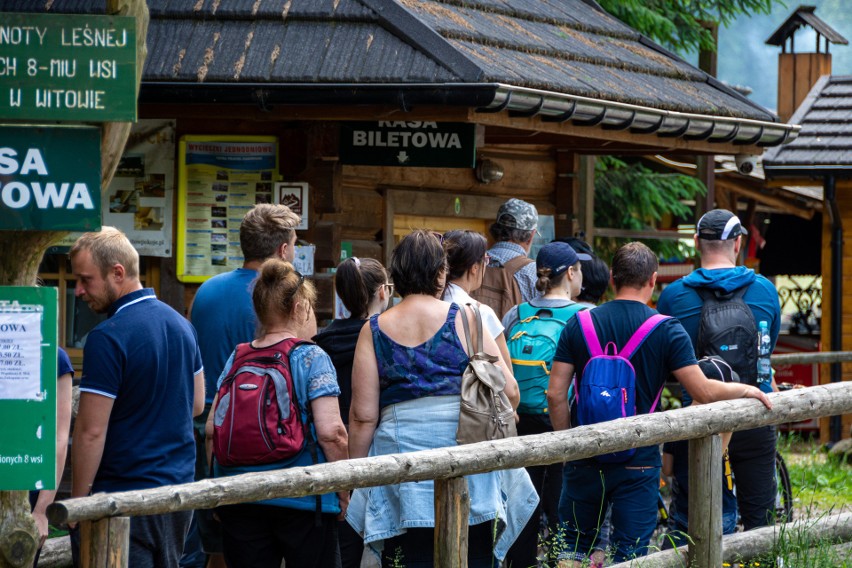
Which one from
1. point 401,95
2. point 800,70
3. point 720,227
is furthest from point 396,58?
point 800,70

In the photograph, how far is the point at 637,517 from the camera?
5.54 meters

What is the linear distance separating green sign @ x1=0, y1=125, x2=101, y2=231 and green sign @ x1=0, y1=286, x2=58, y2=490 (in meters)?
0.22

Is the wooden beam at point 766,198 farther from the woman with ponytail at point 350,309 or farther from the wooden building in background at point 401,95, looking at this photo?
the woman with ponytail at point 350,309

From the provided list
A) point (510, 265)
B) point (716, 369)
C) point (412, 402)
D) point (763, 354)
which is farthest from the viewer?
point (510, 265)

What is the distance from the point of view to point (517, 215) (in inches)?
283

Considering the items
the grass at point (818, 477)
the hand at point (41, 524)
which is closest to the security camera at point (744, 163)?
the grass at point (818, 477)

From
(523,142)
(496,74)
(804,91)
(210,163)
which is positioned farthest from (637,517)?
(804,91)

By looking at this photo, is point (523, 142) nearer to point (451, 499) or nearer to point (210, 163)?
point (210, 163)

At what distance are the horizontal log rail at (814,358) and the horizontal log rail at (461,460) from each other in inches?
202

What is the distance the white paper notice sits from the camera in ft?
12.7

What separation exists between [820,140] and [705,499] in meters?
8.57

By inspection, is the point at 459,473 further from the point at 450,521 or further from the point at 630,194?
the point at 630,194

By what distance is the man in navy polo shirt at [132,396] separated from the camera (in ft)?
14.9

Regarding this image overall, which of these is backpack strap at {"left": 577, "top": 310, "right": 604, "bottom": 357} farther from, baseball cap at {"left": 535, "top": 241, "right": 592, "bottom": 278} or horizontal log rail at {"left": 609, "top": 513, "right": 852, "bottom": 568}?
horizontal log rail at {"left": 609, "top": 513, "right": 852, "bottom": 568}
